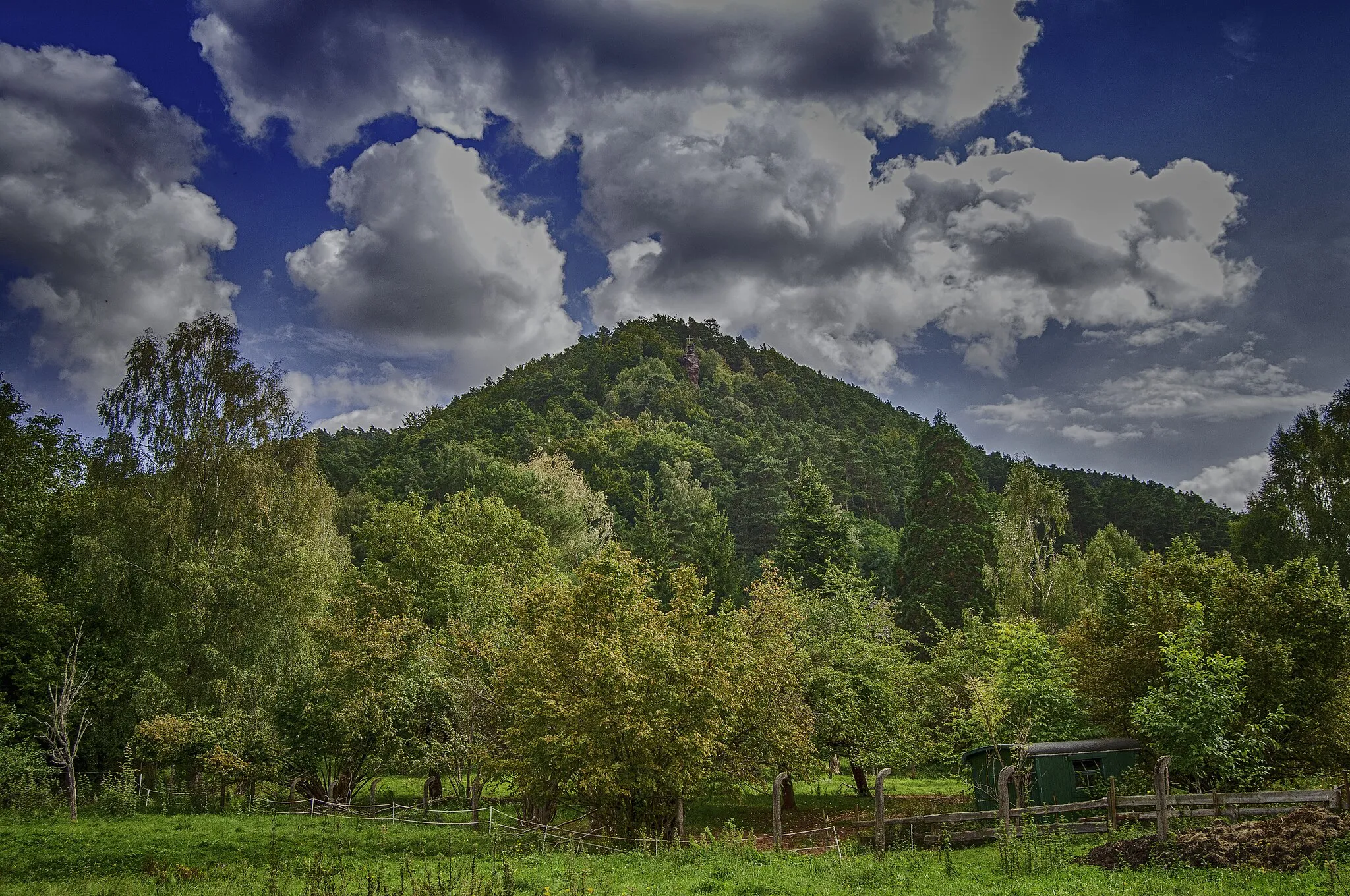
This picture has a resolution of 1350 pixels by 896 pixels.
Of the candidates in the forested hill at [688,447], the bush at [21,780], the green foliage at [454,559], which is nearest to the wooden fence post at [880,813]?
the green foliage at [454,559]

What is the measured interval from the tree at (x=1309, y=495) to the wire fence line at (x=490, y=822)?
37.5m

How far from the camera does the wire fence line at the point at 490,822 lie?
66.3 feet

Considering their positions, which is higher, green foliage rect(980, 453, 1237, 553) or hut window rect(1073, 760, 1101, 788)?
green foliage rect(980, 453, 1237, 553)

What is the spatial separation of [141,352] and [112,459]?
4.29 metres

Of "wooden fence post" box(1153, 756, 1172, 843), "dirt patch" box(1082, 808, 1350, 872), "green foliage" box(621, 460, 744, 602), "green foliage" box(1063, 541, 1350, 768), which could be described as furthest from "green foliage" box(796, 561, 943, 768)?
"green foliage" box(621, 460, 744, 602)

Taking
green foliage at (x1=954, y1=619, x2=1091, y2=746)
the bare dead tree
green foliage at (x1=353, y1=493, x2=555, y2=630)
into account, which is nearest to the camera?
the bare dead tree

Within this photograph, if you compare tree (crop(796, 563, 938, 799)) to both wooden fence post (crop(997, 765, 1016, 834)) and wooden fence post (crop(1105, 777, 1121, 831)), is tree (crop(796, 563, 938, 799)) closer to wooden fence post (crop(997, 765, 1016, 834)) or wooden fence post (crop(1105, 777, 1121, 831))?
wooden fence post (crop(997, 765, 1016, 834))

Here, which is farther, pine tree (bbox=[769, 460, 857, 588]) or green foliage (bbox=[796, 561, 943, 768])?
pine tree (bbox=[769, 460, 857, 588])

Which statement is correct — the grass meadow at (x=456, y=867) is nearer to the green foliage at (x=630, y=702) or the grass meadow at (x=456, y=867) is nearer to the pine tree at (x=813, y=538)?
the green foliage at (x=630, y=702)

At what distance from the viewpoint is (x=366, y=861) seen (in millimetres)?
17516

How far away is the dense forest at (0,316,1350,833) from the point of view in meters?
21.5

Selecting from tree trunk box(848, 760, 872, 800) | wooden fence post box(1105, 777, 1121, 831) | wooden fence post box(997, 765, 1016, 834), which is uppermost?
wooden fence post box(997, 765, 1016, 834)

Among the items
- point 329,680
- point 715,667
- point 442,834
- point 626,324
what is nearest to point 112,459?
point 329,680

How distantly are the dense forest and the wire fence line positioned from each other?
37.5 inches
